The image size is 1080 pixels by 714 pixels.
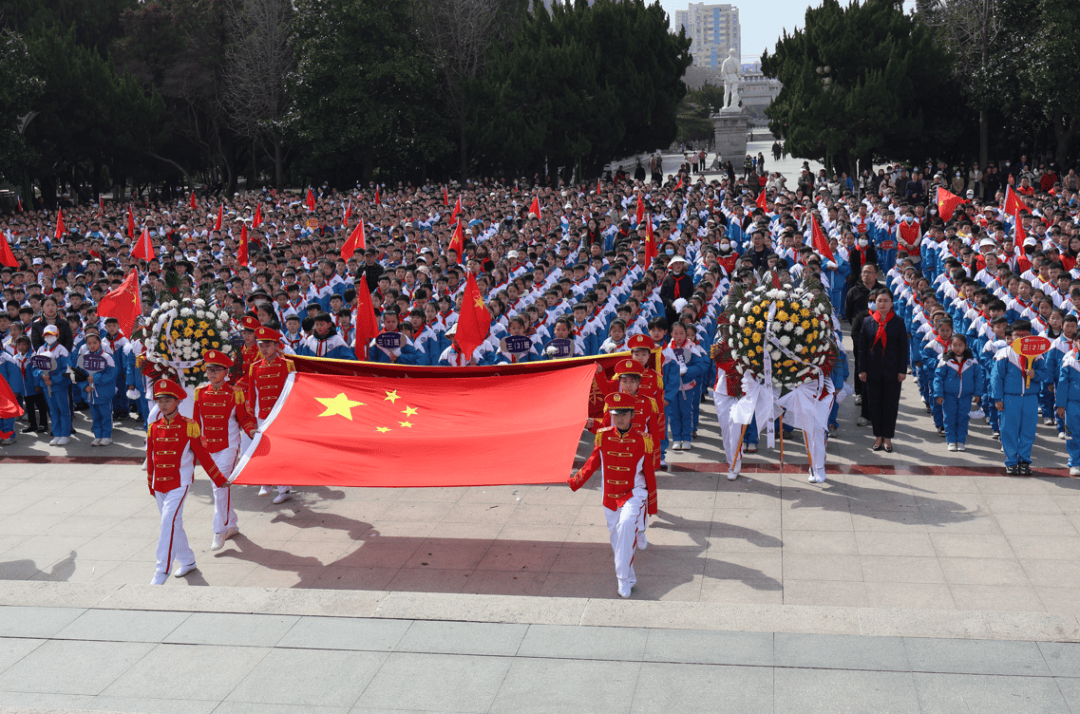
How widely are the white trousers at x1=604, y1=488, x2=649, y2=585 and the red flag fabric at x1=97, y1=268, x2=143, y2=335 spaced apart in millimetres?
9061

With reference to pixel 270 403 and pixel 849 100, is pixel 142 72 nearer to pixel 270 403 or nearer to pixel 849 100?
pixel 849 100

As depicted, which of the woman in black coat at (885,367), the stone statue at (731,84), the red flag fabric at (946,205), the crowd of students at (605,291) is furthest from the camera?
the stone statue at (731,84)

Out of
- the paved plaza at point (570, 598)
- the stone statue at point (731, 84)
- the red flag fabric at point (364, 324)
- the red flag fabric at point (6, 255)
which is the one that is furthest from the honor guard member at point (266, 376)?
the stone statue at point (731, 84)

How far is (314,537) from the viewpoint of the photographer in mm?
9984

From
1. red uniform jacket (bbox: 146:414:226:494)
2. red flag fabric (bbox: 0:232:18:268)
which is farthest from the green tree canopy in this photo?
red uniform jacket (bbox: 146:414:226:494)

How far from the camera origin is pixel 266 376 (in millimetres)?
10852

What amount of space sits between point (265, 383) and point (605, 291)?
5258 millimetres

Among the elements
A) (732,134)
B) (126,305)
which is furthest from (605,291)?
(732,134)

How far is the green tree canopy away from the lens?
39500mm

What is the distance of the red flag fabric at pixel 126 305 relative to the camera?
47.6 feet

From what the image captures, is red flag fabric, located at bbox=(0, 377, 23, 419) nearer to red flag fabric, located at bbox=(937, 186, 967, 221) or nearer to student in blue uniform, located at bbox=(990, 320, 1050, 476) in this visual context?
student in blue uniform, located at bbox=(990, 320, 1050, 476)

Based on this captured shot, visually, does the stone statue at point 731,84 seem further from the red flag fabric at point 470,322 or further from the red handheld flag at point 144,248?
the red flag fabric at point 470,322

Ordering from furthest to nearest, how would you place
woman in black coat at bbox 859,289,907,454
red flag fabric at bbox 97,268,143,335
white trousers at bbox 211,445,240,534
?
red flag fabric at bbox 97,268,143,335, woman in black coat at bbox 859,289,907,454, white trousers at bbox 211,445,240,534

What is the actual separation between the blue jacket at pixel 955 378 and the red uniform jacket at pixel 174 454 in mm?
7969
